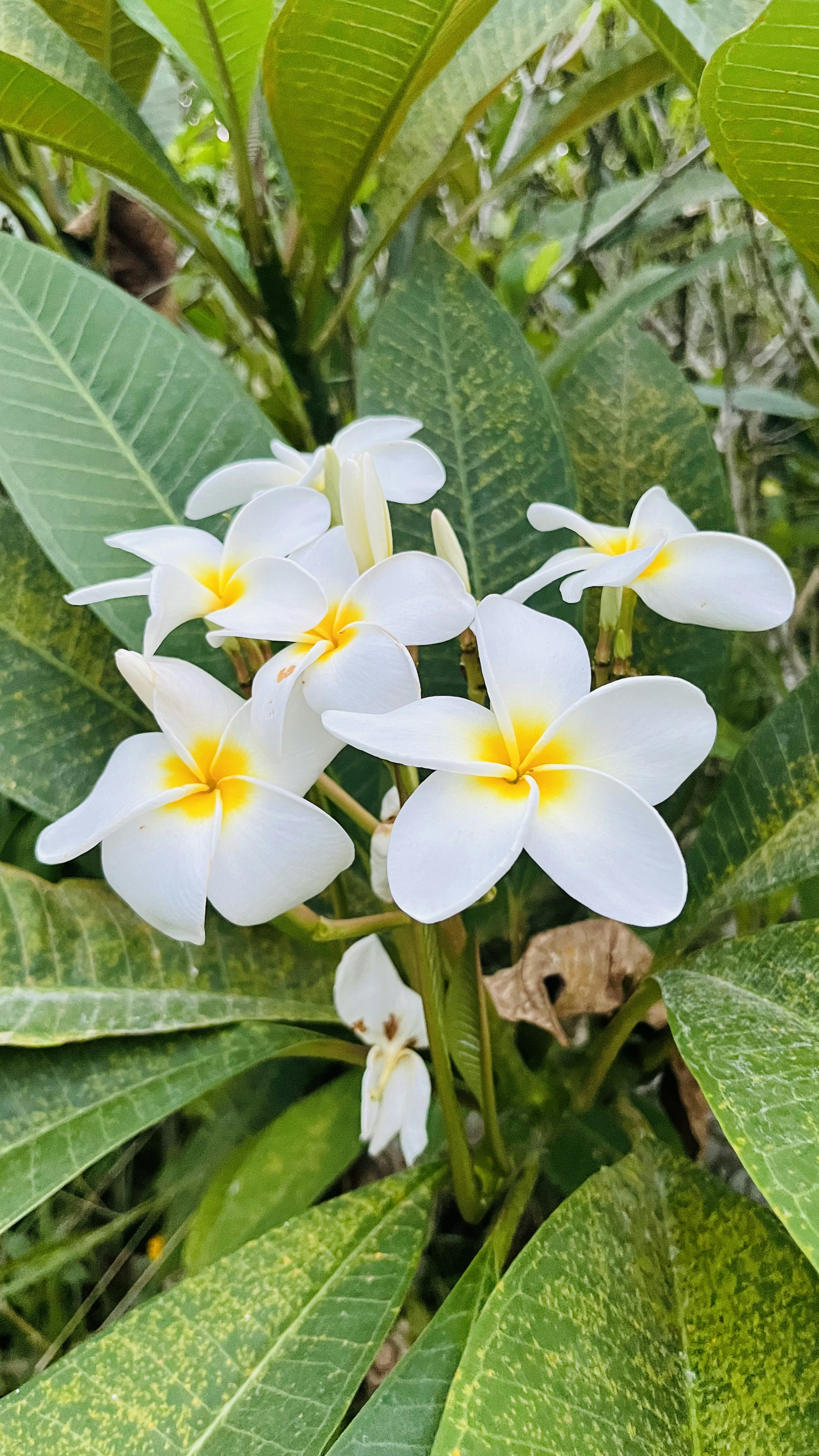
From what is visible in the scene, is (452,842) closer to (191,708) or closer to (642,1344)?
(191,708)

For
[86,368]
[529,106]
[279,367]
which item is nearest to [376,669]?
[86,368]

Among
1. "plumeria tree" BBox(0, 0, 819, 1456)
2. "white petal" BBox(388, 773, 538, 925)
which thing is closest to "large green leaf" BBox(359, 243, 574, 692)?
"plumeria tree" BBox(0, 0, 819, 1456)

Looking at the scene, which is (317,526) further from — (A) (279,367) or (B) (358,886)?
(A) (279,367)

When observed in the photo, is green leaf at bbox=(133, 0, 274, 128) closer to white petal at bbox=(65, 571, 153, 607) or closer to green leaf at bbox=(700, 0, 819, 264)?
green leaf at bbox=(700, 0, 819, 264)

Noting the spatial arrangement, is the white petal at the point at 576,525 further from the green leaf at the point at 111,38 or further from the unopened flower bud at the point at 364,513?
the green leaf at the point at 111,38

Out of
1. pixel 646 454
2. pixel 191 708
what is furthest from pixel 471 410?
pixel 191 708

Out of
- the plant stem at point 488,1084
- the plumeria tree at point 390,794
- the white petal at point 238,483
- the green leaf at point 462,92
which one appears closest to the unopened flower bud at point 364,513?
the plumeria tree at point 390,794

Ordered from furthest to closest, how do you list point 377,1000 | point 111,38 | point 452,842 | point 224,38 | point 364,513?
point 111,38 → point 224,38 → point 377,1000 → point 364,513 → point 452,842
